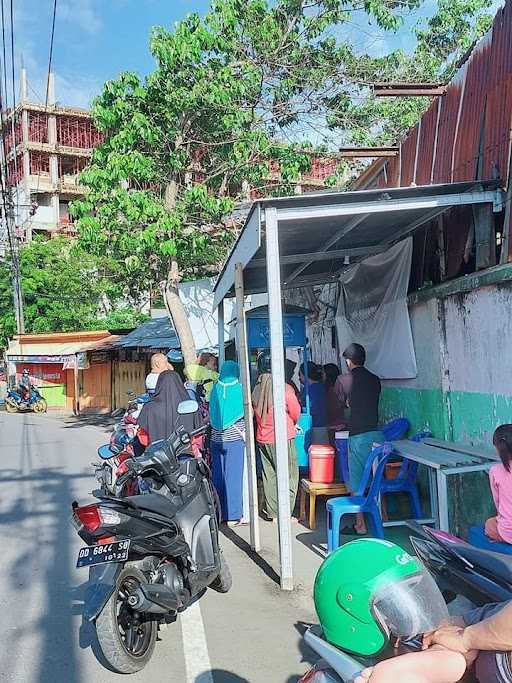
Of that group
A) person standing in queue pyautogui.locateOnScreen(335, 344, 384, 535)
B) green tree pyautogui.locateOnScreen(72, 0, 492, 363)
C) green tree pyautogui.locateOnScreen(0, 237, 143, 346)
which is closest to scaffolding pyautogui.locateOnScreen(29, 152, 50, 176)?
green tree pyautogui.locateOnScreen(0, 237, 143, 346)

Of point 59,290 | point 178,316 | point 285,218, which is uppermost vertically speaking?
point 59,290

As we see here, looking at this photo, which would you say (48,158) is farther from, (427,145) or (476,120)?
(476,120)

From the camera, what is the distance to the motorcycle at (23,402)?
2698cm

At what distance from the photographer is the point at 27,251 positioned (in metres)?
31.4

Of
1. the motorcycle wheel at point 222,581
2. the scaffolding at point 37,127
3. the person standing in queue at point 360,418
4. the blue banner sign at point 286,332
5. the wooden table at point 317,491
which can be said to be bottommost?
the motorcycle wheel at point 222,581

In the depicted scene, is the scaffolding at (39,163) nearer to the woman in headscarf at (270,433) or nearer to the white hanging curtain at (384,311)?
the white hanging curtain at (384,311)

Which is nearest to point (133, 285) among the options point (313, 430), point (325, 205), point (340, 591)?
point (313, 430)

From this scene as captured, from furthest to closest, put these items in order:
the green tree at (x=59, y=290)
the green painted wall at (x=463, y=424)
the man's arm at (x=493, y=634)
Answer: the green tree at (x=59, y=290), the green painted wall at (x=463, y=424), the man's arm at (x=493, y=634)

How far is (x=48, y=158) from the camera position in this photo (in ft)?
156

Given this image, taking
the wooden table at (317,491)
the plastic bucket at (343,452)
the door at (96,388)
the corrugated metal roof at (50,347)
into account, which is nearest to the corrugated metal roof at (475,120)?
the plastic bucket at (343,452)

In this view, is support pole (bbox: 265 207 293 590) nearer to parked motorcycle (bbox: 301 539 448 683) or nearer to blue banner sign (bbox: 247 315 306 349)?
parked motorcycle (bbox: 301 539 448 683)

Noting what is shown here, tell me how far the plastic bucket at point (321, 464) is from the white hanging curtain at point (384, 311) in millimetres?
1213

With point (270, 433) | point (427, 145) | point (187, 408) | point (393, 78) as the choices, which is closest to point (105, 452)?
point (270, 433)

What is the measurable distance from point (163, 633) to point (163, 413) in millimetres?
2620
